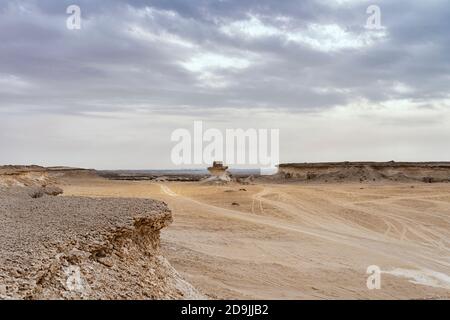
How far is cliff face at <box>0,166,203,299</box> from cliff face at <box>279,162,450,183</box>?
40.4 m

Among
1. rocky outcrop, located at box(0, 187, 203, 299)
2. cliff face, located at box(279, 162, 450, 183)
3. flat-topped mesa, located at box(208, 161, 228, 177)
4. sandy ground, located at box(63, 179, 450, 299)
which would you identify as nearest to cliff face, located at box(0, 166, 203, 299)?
rocky outcrop, located at box(0, 187, 203, 299)

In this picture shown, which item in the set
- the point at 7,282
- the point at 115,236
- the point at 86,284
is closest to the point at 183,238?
the point at 115,236

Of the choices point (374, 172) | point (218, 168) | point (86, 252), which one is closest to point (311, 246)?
point (86, 252)

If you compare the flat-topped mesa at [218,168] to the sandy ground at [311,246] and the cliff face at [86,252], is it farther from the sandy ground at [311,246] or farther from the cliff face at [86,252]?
the cliff face at [86,252]

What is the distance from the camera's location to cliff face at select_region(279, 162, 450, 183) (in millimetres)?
A: 44569

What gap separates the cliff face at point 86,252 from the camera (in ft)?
17.5

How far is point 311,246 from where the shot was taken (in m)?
14.5

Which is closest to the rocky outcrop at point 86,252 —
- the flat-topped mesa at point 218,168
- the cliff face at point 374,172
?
the flat-topped mesa at point 218,168

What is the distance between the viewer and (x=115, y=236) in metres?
6.81

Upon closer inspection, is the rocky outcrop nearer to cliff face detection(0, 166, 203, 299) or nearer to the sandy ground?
cliff face detection(0, 166, 203, 299)

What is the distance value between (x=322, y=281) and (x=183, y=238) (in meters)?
5.36

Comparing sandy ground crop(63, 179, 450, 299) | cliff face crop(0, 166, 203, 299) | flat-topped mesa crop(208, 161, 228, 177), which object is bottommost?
sandy ground crop(63, 179, 450, 299)

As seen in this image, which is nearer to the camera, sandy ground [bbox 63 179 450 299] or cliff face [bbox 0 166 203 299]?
cliff face [bbox 0 166 203 299]

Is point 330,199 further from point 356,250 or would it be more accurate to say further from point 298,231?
point 356,250
